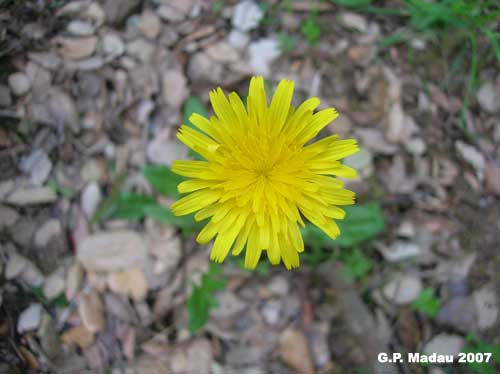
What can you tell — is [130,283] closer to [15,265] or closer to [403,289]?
[15,265]

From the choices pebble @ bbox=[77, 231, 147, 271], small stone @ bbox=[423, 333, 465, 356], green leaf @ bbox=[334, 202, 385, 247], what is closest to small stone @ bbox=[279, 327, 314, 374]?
green leaf @ bbox=[334, 202, 385, 247]

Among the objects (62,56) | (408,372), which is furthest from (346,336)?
(62,56)

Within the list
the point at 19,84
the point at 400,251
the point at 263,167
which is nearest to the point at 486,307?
the point at 400,251

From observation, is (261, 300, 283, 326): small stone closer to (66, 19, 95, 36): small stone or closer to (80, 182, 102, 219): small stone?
(80, 182, 102, 219): small stone

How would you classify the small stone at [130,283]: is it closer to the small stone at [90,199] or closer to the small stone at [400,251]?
the small stone at [90,199]

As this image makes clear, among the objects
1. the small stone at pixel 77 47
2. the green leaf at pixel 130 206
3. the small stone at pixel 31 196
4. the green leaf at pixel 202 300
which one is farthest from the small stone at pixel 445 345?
the small stone at pixel 77 47
